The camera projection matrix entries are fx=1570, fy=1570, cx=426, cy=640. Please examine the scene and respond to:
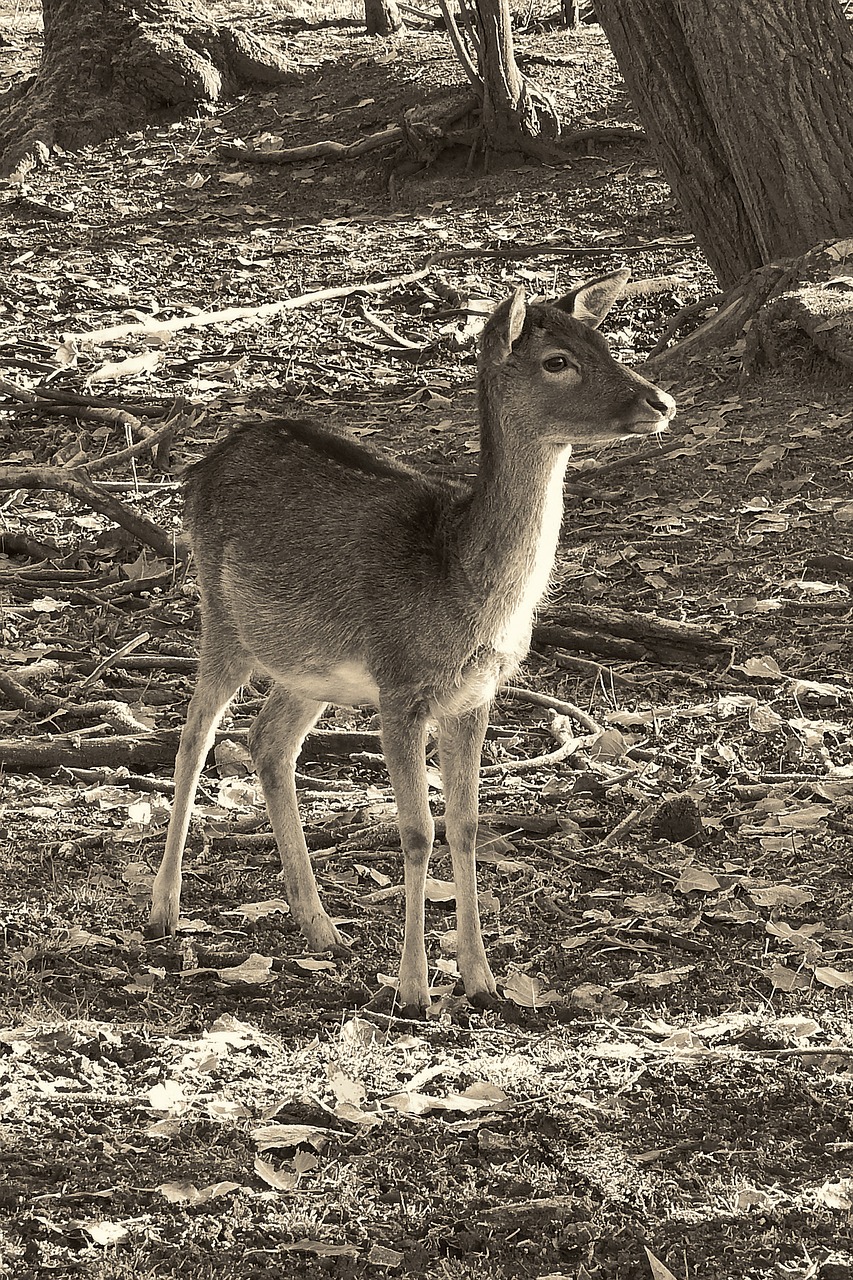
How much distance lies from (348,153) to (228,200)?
4.54 feet

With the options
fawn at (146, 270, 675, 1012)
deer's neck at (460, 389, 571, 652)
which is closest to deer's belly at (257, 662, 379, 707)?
fawn at (146, 270, 675, 1012)

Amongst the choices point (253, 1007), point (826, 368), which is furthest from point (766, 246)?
point (253, 1007)

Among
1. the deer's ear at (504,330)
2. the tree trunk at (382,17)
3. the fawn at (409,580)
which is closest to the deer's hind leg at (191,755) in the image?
the fawn at (409,580)

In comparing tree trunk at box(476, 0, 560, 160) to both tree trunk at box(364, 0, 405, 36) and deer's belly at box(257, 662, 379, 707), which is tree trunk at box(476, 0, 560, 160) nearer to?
tree trunk at box(364, 0, 405, 36)

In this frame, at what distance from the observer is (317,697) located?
5.14 meters

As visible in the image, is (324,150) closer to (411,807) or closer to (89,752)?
(89,752)

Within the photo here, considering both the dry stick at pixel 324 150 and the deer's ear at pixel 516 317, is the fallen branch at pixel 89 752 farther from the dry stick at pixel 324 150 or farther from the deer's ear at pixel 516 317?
the dry stick at pixel 324 150

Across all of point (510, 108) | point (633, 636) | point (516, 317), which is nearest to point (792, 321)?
point (633, 636)

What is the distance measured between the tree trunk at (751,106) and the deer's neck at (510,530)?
19.1 feet

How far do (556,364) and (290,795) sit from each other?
167 centimetres

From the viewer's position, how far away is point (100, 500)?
8.34 meters

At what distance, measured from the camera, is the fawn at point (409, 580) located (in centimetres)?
462

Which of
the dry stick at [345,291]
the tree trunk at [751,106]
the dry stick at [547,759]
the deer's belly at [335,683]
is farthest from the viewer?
the dry stick at [345,291]

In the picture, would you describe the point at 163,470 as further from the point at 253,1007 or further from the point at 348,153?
the point at 348,153
